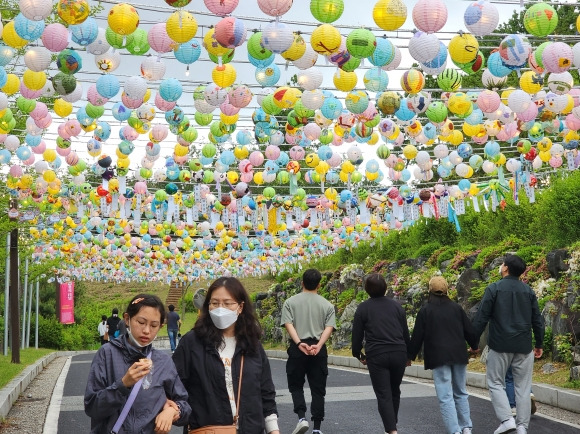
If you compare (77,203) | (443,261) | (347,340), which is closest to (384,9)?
(77,203)

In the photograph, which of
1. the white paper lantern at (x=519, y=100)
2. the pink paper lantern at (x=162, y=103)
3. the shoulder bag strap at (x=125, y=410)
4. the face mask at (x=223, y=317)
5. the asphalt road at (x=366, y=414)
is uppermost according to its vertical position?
Result: the pink paper lantern at (x=162, y=103)

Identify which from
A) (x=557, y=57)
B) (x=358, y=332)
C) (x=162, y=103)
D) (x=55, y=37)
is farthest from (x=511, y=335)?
(x=55, y=37)

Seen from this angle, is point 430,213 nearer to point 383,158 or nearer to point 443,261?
point 443,261

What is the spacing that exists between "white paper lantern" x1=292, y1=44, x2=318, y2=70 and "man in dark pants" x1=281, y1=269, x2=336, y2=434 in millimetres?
2332

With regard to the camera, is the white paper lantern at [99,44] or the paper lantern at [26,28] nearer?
the paper lantern at [26,28]

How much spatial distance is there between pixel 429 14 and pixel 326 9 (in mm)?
1040

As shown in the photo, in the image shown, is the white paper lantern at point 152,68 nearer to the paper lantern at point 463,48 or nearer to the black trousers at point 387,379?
the paper lantern at point 463,48

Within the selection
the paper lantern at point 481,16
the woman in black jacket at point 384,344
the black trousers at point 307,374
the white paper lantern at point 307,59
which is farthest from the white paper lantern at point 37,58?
the paper lantern at point 481,16

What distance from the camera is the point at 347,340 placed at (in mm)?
25172

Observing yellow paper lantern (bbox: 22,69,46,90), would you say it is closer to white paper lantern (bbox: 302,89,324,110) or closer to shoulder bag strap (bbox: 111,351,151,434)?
white paper lantern (bbox: 302,89,324,110)

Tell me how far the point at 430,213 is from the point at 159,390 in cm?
1681

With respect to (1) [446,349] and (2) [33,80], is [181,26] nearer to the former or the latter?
(2) [33,80]

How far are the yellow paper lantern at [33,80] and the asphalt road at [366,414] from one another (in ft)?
12.9

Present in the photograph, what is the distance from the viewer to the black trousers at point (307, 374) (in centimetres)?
852
